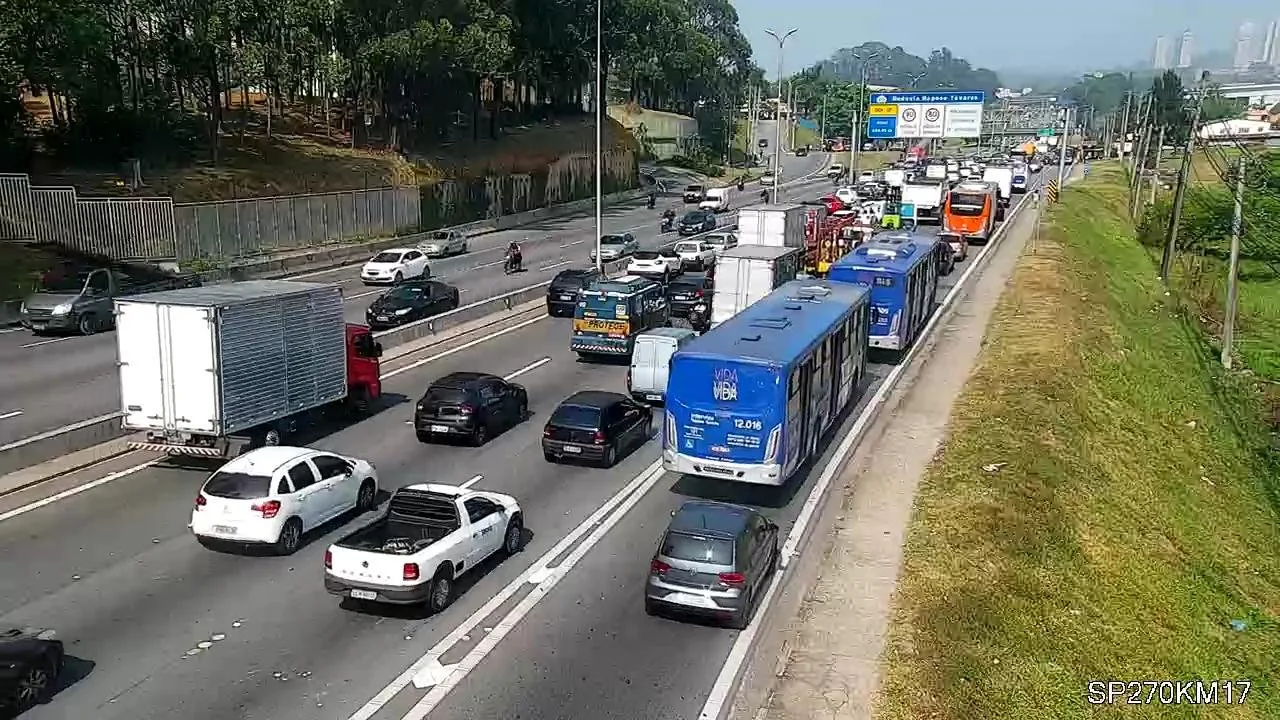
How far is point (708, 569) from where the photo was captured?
14711mm

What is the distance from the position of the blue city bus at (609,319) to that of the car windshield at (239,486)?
15.5 meters

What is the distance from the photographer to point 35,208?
41.3 meters

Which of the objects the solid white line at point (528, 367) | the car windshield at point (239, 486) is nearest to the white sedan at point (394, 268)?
the solid white line at point (528, 367)

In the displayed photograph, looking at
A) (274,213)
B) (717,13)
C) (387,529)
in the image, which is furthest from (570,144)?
(717,13)

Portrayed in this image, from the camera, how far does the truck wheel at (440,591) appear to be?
49.5 feet

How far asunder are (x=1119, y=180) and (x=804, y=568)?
111619mm

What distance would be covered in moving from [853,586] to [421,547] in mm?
6472

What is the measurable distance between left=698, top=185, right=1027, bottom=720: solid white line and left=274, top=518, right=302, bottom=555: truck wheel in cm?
737

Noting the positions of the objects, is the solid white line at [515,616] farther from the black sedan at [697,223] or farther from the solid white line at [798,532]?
the black sedan at [697,223]

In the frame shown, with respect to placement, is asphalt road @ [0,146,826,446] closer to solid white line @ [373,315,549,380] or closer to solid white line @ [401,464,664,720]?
solid white line @ [373,315,549,380]

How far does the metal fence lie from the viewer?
152 ft

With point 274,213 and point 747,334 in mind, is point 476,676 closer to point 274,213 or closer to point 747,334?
point 747,334

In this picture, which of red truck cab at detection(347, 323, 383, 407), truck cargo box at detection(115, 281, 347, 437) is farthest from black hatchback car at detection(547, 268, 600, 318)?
truck cargo box at detection(115, 281, 347, 437)

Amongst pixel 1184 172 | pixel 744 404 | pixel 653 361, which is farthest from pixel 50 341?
pixel 1184 172
